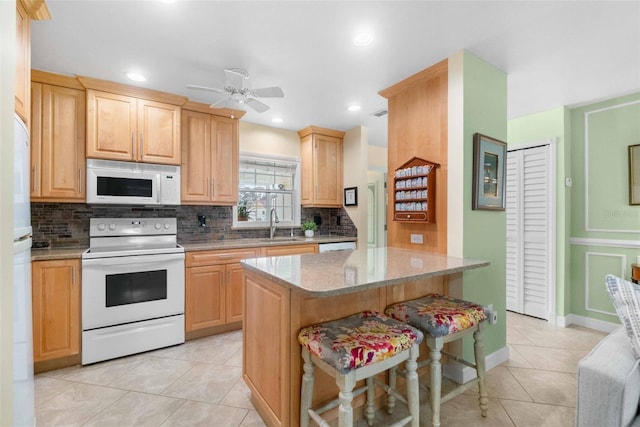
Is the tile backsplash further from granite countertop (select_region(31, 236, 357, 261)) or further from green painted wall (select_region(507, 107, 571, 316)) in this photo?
green painted wall (select_region(507, 107, 571, 316))

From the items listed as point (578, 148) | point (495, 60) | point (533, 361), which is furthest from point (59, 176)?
point (578, 148)

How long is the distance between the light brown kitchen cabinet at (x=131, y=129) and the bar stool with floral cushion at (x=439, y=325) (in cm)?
265

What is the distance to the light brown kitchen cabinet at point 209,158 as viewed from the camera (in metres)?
3.24

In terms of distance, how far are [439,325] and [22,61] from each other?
8.68 ft

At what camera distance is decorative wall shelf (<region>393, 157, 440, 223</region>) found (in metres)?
2.38

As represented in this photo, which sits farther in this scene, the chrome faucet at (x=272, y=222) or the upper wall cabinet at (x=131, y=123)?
the chrome faucet at (x=272, y=222)

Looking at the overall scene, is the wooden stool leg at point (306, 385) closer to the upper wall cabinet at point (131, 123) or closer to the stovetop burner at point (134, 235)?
the stovetop burner at point (134, 235)

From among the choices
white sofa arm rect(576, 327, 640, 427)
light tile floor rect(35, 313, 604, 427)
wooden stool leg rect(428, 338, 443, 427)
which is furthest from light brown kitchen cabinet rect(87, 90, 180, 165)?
white sofa arm rect(576, 327, 640, 427)

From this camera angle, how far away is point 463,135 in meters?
2.21

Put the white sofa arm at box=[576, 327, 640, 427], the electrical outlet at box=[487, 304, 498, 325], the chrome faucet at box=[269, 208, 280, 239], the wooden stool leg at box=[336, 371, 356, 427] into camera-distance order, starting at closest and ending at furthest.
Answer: the white sofa arm at box=[576, 327, 640, 427] → the wooden stool leg at box=[336, 371, 356, 427] → the electrical outlet at box=[487, 304, 498, 325] → the chrome faucet at box=[269, 208, 280, 239]

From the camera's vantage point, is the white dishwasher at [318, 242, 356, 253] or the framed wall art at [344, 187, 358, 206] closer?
the white dishwasher at [318, 242, 356, 253]

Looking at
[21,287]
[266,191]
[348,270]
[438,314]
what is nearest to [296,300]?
[348,270]

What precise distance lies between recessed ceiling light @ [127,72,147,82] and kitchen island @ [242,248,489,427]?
2046 mm

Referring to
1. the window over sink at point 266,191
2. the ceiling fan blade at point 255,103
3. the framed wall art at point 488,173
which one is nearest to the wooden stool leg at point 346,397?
the framed wall art at point 488,173
